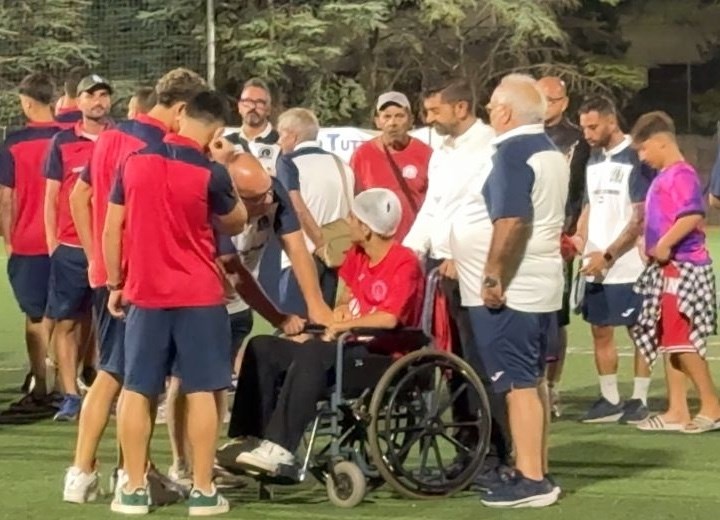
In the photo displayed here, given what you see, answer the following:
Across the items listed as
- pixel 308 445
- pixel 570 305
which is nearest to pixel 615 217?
pixel 570 305

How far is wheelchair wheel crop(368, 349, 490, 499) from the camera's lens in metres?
6.52

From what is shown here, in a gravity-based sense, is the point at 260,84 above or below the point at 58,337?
above

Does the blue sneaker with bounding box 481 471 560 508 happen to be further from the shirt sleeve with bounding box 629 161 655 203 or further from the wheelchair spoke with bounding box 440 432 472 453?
the shirt sleeve with bounding box 629 161 655 203

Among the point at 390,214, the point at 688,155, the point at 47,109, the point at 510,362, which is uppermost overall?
the point at 688,155

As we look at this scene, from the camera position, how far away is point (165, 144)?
6.18 meters

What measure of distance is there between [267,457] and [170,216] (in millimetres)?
1043

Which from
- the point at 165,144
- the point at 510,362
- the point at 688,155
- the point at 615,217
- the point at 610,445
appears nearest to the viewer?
the point at 165,144

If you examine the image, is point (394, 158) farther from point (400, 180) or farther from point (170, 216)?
point (170, 216)

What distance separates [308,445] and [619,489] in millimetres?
1403

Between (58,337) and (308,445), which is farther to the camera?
(58,337)

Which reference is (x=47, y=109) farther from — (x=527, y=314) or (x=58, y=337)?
(x=527, y=314)

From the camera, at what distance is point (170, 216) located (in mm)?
6168

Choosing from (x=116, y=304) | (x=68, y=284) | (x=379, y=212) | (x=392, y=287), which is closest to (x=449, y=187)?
(x=379, y=212)

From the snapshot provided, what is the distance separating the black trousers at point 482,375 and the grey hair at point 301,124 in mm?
2126
